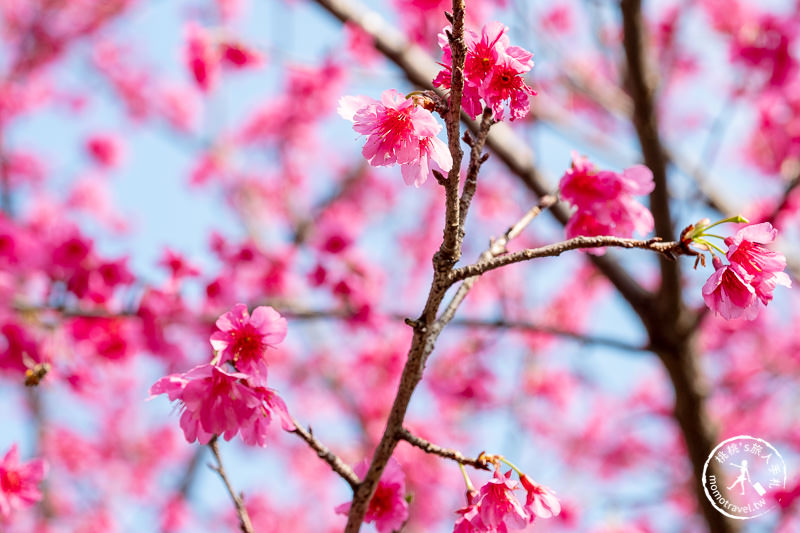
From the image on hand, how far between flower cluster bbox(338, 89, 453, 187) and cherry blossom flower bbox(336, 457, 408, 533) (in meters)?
0.77

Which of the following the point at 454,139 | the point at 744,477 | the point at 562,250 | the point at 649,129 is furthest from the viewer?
the point at 649,129

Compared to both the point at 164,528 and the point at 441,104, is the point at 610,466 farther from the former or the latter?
the point at 441,104

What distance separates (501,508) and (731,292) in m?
0.71

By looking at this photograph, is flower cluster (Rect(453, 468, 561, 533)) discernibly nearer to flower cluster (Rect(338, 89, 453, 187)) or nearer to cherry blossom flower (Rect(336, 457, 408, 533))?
cherry blossom flower (Rect(336, 457, 408, 533))

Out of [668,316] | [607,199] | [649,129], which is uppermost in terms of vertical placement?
[649,129]

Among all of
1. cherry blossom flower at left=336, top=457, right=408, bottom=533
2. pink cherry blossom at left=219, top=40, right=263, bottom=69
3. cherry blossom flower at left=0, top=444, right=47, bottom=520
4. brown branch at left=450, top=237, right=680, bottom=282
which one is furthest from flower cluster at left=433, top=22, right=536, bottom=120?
pink cherry blossom at left=219, top=40, right=263, bottom=69

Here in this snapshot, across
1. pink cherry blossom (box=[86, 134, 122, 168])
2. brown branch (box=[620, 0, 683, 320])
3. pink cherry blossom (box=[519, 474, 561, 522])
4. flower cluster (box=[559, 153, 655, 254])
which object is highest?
pink cherry blossom (box=[86, 134, 122, 168])

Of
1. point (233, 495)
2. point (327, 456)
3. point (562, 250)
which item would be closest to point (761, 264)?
point (562, 250)

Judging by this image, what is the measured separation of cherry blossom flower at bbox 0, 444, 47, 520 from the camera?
2.02 meters

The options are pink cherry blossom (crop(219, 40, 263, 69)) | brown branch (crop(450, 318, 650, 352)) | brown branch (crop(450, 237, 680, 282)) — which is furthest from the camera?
pink cherry blossom (crop(219, 40, 263, 69))

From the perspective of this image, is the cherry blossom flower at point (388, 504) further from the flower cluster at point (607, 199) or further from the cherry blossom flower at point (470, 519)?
the flower cluster at point (607, 199)

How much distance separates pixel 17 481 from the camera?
2043 mm

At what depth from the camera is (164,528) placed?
250 inches

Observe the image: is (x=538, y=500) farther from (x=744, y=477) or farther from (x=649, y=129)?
(x=649, y=129)
